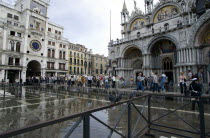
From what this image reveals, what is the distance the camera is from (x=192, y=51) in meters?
17.7

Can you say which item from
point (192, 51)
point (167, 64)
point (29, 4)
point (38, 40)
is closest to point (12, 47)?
point (38, 40)

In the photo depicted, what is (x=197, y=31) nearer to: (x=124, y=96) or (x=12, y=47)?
(x=124, y=96)

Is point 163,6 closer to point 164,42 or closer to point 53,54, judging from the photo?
point 164,42

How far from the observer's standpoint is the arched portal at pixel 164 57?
73.6ft

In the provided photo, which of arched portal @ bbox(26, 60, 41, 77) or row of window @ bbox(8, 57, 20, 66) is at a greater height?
row of window @ bbox(8, 57, 20, 66)

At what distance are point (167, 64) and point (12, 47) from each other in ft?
119

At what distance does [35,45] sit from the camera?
3550cm

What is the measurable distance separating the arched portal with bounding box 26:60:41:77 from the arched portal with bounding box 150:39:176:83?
103 ft

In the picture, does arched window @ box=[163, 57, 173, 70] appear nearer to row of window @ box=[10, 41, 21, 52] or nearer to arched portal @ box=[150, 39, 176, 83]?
arched portal @ box=[150, 39, 176, 83]

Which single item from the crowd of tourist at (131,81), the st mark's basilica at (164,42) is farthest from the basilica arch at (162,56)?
the crowd of tourist at (131,81)

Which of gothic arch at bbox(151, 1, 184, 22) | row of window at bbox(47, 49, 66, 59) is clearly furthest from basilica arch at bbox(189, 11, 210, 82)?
row of window at bbox(47, 49, 66, 59)

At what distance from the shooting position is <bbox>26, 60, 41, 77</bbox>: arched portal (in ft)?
120

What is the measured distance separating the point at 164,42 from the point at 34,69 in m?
35.6

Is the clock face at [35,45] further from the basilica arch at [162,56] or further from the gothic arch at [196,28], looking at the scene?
the gothic arch at [196,28]
